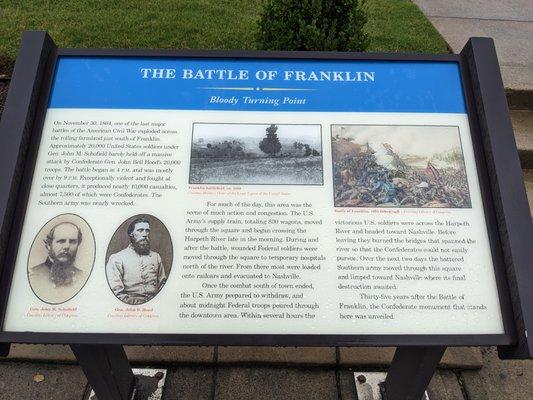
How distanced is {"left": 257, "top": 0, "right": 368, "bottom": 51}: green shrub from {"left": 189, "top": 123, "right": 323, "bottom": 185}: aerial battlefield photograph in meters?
1.30

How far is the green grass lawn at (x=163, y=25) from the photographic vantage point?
170 inches

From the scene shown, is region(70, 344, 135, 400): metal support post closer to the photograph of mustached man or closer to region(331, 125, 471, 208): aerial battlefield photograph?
the photograph of mustached man

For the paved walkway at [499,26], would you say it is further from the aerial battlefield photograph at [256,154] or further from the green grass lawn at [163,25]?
the aerial battlefield photograph at [256,154]

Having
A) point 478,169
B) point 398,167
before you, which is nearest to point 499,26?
point 478,169

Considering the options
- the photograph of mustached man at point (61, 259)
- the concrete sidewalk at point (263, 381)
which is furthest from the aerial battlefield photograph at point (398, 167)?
the concrete sidewalk at point (263, 381)

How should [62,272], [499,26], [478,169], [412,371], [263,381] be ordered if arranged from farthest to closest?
[499,26], [263,381], [412,371], [478,169], [62,272]

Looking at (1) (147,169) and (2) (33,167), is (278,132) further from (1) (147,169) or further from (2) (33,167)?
(2) (33,167)

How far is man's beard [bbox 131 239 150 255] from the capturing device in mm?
1573

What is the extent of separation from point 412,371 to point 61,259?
1568mm

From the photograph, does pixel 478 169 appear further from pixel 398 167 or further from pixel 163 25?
pixel 163 25

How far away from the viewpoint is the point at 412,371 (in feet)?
6.61

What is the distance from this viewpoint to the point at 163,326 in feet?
4.90

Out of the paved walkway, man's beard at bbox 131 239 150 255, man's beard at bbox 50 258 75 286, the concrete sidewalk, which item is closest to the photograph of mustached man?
man's beard at bbox 50 258 75 286

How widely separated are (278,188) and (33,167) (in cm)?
92
